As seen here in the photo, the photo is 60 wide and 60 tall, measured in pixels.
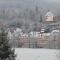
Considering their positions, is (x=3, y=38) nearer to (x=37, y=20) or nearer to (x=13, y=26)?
(x=13, y=26)

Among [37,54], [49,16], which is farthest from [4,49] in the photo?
[49,16]

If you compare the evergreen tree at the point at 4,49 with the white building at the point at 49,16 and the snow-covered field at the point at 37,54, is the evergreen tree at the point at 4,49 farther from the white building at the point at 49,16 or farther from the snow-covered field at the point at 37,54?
the white building at the point at 49,16

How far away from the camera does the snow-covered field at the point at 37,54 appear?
4723 millimetres

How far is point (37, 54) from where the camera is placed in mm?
4746

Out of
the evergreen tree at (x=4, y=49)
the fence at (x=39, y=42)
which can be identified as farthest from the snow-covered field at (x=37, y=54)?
the evergreen tree at (x=4, y=49)

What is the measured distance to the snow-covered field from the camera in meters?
4.72

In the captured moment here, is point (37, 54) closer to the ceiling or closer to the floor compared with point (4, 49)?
closer to the floor

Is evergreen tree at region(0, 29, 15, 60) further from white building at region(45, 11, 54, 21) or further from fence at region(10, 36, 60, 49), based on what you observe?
white building at region(45, 11, 54, 21)

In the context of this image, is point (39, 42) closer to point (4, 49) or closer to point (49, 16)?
point (49, 16)

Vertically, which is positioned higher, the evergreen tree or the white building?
the white building

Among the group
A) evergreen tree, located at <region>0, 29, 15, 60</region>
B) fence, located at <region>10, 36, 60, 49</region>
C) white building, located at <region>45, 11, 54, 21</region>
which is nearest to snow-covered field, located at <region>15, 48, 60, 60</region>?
fence, located at <region>10, 36, 60, 49</region>

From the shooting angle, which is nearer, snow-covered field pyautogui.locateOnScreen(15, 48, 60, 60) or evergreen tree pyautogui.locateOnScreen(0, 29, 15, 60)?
evergreen tree pyautogui.locateOnScreen(0, 29, 15, 60)

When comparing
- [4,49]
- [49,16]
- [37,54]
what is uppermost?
[49,16]

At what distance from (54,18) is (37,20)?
1.08 ft
